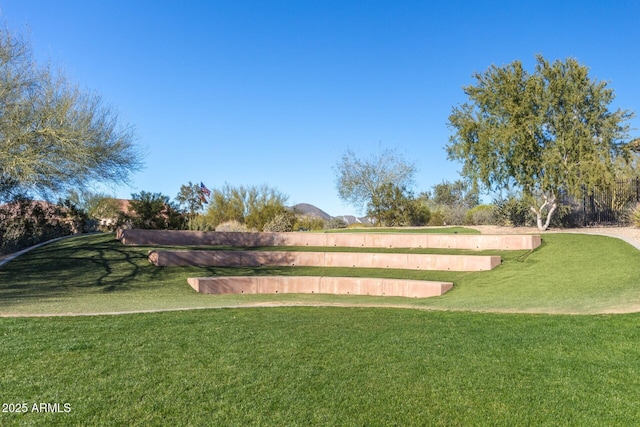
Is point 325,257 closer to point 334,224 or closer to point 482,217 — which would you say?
point 482,217

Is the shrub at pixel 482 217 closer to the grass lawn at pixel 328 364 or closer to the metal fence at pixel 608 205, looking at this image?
the metal fence at pixel 608 205

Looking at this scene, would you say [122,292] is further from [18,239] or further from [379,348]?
[18,239]

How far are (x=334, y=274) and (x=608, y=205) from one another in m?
16.3

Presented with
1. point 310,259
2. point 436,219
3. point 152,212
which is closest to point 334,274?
point 310,259

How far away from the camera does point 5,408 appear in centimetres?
401

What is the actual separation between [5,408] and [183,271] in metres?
11.5

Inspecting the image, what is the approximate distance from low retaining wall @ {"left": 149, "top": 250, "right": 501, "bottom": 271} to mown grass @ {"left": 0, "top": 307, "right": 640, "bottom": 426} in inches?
313

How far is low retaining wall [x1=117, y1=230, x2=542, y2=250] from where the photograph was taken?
17484 mm

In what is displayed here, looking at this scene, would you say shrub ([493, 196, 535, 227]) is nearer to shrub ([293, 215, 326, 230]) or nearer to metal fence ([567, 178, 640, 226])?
metal fence ([567, 178, 640, 226])

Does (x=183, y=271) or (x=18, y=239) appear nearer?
(x=183, y=271)

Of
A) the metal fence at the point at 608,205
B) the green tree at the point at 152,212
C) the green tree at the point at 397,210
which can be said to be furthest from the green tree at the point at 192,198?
the metal fence at the point at 608,205

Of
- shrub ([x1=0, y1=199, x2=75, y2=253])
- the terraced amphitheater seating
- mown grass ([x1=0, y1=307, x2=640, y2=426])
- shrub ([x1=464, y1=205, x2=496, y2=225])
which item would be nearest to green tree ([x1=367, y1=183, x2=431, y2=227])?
shrub ([x1=464, y1=205, x2=496, y2=225])

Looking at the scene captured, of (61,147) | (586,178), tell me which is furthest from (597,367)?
(586,178)

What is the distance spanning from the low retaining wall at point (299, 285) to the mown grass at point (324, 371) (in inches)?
232
